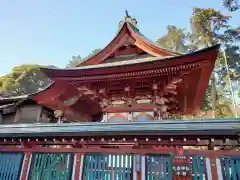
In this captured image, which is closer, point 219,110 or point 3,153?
point 3,153

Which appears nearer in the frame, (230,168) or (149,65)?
(230,168)

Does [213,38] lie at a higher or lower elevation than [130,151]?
higher

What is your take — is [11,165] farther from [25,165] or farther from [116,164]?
[116,164]

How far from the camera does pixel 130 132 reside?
5.17 meters

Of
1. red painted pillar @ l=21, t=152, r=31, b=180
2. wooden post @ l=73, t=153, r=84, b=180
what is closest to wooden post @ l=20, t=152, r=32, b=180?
red painted pillar @ l=21, t=152, r=31, b=180

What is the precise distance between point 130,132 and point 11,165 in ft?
13.9

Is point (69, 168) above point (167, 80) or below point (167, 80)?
below

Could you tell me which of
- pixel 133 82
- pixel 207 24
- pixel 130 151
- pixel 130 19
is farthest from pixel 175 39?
pixel 130 151

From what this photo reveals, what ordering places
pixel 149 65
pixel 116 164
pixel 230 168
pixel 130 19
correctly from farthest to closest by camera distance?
pixel 130 19 < pixel 149 65 < pixel 116 164 < pixel 230 168

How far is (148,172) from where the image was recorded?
205 inches

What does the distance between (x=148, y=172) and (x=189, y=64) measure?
382 centimetres

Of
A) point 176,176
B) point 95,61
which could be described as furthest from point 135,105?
point 176,176

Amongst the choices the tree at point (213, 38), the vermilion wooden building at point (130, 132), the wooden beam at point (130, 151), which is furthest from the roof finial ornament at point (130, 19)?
the tree at point (213, 38)

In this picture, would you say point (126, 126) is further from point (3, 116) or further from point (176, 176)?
point (3, 116)
